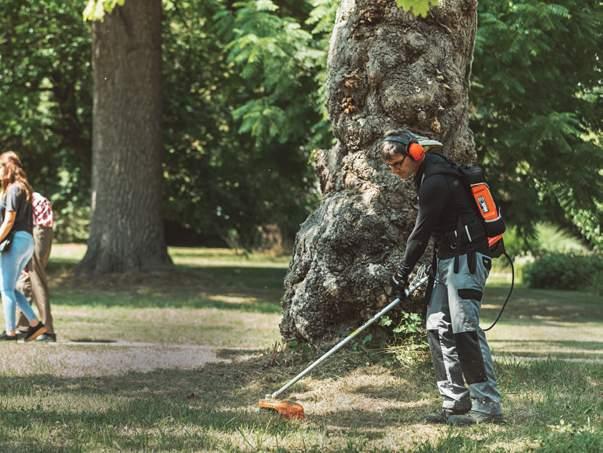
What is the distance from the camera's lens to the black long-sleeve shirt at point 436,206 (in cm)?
727

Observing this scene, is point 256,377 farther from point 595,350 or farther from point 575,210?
point 575,210

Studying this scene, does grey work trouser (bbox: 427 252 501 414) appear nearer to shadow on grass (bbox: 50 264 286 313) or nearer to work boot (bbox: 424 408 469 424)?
work boot (bbox: 424 408 469 424)

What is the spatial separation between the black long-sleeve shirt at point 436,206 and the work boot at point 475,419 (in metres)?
1.05

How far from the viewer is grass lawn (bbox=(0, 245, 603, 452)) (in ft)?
21.8

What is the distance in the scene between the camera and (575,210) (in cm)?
1855

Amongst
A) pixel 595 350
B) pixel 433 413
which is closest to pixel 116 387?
pixel 433 413

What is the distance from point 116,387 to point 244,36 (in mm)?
8306

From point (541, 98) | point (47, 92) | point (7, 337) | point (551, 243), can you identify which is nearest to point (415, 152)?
point (7, 337)

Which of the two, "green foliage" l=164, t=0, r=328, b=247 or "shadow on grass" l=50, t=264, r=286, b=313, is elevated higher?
"green foliage" l=164, t=0, r=328, b=247

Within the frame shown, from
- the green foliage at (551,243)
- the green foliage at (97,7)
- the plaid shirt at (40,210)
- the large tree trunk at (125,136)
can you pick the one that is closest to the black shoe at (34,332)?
the plaid shirt at (40,210)

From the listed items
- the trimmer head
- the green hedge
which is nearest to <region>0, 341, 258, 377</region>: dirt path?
the trimmer head

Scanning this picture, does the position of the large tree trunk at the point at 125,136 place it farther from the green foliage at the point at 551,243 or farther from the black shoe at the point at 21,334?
the green foliage at the point at 551,243

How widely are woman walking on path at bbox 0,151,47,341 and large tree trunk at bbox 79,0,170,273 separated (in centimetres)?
827

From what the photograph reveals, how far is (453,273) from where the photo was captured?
7320 millimetres
